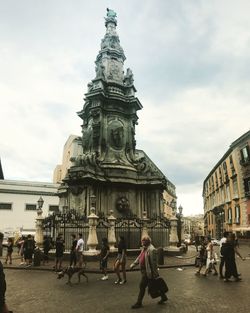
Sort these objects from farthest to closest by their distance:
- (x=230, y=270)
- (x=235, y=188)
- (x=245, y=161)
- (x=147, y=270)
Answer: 1. (x=235, y=188)
2. (x=245, y=161)
3. (x=230, y=270)
4. (x=147, y=270)

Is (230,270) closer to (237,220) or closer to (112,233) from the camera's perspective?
(112,233)

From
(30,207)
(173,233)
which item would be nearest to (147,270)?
(173,233)

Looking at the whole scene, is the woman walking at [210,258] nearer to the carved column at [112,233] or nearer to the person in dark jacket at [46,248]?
the carved column at [112,233]

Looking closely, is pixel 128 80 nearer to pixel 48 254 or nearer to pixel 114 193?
pixel 114 193

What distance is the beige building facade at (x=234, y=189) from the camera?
1697 inches

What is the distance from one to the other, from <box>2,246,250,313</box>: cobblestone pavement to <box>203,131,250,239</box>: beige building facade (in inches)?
1291

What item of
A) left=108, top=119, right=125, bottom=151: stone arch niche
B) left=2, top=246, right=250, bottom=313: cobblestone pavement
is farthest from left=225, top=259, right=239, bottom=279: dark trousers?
left=108, top=119, right=125, bottom=151: stone arch niche

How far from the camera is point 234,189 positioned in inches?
1870

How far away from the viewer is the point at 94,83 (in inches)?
1054

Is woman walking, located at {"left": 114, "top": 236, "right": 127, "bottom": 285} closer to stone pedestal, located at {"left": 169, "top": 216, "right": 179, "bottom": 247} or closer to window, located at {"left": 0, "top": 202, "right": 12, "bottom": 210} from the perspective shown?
stone pedestal, located at {"left": 169, "top": 216, "right": 179, "bottom": 247}

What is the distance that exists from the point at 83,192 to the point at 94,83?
950 centimetres

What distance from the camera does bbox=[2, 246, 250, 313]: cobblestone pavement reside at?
25.0 feet

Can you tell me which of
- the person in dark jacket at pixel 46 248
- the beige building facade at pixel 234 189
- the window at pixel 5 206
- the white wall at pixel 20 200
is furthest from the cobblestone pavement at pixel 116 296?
the window at pixel 5 206

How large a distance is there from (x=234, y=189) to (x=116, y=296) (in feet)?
137
